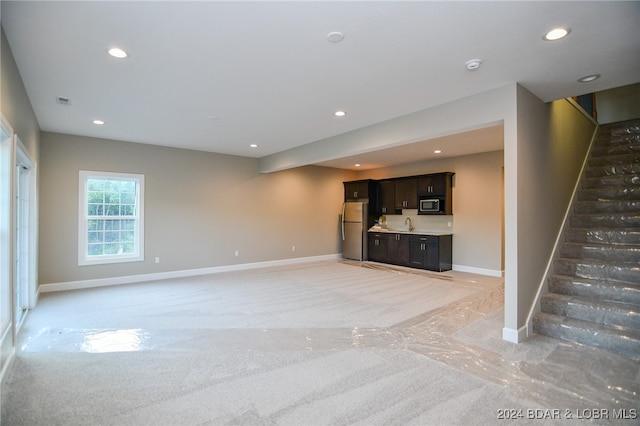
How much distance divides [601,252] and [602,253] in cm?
1

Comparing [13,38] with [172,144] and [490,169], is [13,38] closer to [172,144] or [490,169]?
[172,144]

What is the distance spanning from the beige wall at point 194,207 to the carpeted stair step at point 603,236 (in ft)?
18.6

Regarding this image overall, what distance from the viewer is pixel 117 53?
2658 millimetres

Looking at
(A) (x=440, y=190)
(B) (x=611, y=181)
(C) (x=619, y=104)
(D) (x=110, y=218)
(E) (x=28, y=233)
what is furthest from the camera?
(A) (x=440, y=190)

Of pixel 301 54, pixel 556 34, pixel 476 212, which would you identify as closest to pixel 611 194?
pixel 476 212

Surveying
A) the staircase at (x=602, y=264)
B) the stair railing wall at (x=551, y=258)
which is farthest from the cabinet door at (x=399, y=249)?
the staircase at (x=602, y=264)

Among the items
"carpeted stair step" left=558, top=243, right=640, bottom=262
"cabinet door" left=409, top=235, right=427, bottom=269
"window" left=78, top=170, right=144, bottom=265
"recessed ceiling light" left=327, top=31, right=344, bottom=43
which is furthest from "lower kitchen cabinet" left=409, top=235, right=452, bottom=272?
"window" left=78, top=170, right=144, bottom=265

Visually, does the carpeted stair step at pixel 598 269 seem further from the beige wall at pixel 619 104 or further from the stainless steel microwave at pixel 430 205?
the beige wall at pixel 619 104

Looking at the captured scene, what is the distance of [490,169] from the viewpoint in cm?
671

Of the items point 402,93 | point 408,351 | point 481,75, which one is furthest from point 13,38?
point 408,351

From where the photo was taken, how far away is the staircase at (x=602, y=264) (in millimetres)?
3145

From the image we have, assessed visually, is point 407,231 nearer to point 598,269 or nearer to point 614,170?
point 614,170

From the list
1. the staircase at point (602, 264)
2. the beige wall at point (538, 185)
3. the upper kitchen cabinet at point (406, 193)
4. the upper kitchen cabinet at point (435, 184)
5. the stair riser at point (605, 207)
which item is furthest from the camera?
the upper kitchen cabinet at point (406, 193)

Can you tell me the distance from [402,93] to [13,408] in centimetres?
417
